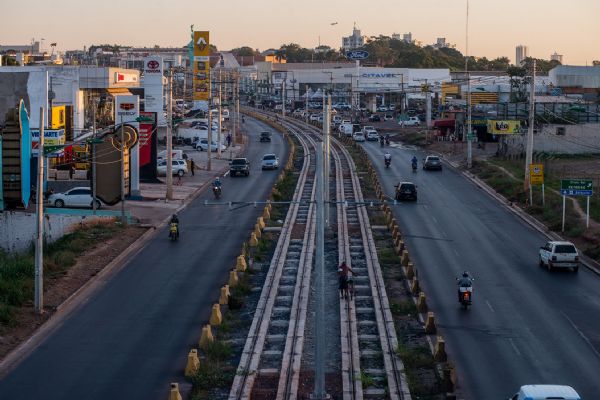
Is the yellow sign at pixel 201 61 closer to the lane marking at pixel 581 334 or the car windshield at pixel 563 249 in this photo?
the car windshield at pixel 563 249

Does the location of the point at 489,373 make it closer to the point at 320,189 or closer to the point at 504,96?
the point at 320,189

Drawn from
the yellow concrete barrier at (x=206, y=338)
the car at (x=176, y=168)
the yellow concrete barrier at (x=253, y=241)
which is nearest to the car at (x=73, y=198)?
the yellow concrete barrier at (x=253, y=241)

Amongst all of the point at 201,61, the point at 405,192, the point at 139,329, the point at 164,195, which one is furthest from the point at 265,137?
the point at 139,329

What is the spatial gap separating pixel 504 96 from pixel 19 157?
99345mm

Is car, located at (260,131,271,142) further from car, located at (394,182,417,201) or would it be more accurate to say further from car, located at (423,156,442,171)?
car, located at (394,182,417,201)

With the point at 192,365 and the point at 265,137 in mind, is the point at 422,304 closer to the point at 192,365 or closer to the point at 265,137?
the point at 192,365

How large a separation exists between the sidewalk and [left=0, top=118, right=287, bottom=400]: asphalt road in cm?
490

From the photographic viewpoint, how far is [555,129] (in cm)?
8825

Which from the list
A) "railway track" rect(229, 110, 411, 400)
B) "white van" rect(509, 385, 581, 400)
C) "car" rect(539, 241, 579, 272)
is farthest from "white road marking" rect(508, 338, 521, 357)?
"car" rect(539, 241, 579, 272)

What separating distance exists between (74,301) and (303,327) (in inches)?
317

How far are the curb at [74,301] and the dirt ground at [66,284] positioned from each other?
146mm

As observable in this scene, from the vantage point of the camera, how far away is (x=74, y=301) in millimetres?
31000

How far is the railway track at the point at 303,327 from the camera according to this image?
21.7 meters

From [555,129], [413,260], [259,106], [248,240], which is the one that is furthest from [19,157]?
[259,106]
